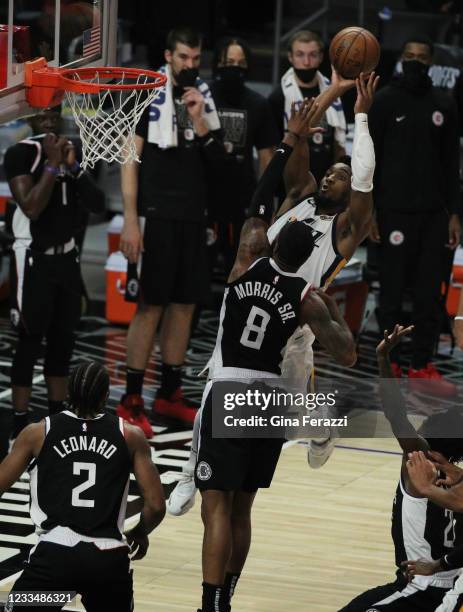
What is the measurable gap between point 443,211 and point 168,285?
2.32m

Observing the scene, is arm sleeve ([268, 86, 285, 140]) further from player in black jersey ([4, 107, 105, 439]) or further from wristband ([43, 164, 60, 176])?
wristband ([43, 164, 60, 176])

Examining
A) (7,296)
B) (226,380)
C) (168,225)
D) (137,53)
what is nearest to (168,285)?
(168,225)

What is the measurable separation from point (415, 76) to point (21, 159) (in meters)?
3.16

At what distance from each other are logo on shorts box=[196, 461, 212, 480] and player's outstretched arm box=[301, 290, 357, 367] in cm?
70

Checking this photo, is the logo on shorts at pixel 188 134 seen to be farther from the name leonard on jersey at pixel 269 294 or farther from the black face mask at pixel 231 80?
the name leonard on jersey at pixel 269 294

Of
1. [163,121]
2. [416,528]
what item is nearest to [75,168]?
[163,121]

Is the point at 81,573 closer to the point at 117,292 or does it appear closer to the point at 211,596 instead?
the point at 211,596

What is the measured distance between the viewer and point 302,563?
22.8ft

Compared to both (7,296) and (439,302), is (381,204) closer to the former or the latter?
(439,302)

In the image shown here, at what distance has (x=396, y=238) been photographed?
1020cm

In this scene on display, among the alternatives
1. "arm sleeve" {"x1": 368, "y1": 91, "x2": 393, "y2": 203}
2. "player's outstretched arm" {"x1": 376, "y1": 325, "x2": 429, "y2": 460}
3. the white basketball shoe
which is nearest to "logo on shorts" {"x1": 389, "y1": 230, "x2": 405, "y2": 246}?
"arm sleeve" {"x1": 368, "y1": 91, "x2": 393, "y2": 203}

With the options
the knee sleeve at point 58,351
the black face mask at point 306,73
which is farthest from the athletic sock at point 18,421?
the black face mask at point 306,73

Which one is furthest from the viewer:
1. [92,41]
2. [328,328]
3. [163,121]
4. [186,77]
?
[186,77]

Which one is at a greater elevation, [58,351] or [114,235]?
[58,351]
